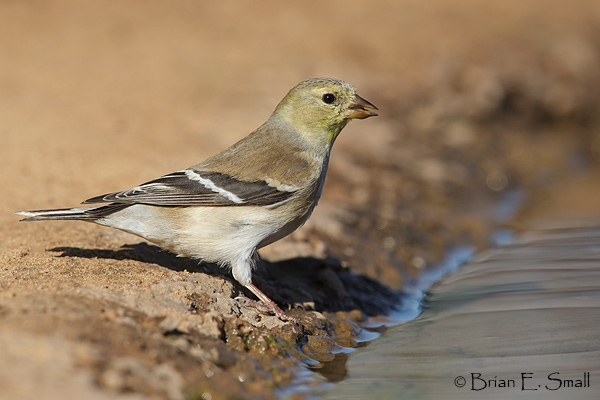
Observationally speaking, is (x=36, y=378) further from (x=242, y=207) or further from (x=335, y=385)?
(x=242, y=207)

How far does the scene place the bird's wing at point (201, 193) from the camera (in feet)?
18.0

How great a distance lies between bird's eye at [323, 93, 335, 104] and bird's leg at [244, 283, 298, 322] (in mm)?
1707

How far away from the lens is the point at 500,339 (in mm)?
5375

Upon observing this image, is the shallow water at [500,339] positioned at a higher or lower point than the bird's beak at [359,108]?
lower

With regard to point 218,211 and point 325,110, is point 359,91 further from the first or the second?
point 218,211

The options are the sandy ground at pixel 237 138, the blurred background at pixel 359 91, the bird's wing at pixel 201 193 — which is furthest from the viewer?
the blurred background at pixel 359 91

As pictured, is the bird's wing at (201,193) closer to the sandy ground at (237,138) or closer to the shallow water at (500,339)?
the sandy ground at (237,138)

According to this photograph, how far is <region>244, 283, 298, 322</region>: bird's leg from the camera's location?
17.7 ft

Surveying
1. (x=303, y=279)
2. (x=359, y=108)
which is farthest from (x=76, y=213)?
(x=359, y=108)

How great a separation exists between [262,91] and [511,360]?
650 cm

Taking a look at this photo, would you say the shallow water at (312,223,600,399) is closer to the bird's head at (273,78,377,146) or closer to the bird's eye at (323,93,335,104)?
the bird's head at (273,78,377,146)

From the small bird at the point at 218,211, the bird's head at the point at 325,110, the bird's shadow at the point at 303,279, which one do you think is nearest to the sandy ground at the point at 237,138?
the bird's shadow at the point at 303,279

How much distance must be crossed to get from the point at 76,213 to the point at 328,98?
2234 millimetres

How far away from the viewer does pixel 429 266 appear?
7.72 m
